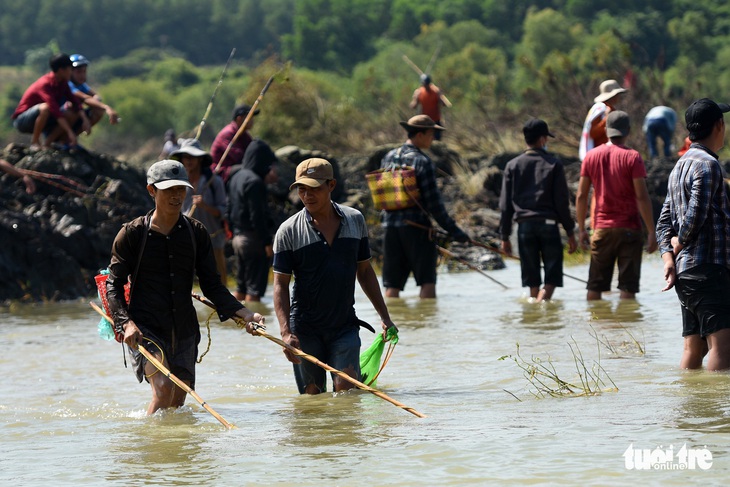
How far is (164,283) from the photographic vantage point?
7.11 m

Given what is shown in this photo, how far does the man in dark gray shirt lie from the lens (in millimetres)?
11773

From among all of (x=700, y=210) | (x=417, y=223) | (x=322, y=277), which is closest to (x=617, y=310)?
(x=417, y=223)

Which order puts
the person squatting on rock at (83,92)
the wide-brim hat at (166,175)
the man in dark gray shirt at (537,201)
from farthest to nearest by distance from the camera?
1. the person squatting on rock at (83,92)
2. the man in dark gray shirt at (537,201)
3. the wide-brim hat at (166,175)

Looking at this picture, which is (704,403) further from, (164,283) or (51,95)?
(51,95)

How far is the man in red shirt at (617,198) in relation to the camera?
10930 mm

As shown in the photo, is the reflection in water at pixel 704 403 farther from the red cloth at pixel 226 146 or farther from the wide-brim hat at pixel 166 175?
the red cloth at pixel 226 146

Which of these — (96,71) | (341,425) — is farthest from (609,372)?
(96,71)

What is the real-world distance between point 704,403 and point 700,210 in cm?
102

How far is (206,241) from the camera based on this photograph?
284 inches

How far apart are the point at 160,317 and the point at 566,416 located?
221cm

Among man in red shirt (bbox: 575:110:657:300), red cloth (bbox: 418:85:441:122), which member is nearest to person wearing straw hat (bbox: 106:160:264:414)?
man in red shirt (bbox: 575:110:657:300)

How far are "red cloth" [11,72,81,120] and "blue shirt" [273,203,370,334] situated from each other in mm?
8464

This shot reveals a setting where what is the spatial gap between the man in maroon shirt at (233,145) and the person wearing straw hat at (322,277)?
19.9ft

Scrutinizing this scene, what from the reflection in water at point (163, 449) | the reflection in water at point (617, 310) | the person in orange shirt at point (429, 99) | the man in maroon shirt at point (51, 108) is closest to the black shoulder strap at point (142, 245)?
the reflection in water at point (163, 449)
